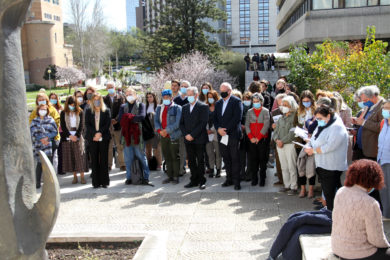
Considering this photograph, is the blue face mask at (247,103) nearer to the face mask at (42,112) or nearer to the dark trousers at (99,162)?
the dark trousers at (99,162)

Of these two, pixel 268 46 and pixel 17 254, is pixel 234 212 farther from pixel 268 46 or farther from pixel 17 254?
pixel 268 46

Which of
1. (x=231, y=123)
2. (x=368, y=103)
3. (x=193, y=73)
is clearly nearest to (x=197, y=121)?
(x=231, y=123)

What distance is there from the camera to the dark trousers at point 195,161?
930cm

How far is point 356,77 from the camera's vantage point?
10984 millimetres

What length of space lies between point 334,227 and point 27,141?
3.15m

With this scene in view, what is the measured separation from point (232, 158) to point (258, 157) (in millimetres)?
593

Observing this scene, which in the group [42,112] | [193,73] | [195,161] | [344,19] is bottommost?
[195,161]

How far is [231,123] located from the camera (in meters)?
9.01

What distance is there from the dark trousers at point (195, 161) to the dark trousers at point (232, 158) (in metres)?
0.46

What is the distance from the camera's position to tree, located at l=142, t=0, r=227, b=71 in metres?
43.7

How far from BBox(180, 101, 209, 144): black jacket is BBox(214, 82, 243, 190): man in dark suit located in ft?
0.94

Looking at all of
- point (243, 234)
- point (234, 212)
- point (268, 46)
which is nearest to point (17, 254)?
point (243, 234)

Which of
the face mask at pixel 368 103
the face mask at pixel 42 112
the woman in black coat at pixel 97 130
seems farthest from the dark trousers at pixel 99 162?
the face mask at pixel 368 103

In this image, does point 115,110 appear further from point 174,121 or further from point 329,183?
point 329,183
